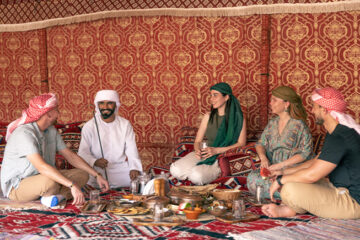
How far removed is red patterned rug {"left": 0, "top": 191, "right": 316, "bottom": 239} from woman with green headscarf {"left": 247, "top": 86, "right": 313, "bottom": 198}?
2.73ft

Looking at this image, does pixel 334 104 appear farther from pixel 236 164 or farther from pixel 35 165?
pixel 35 165

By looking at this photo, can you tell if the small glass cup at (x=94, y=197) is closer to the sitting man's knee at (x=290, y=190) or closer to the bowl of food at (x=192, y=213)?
the bowl of food at (x=192, y=213)

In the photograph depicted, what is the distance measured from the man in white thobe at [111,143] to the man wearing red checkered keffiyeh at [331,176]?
6.78 ft

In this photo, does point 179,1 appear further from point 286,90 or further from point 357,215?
point 357,215

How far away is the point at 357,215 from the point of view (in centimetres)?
363

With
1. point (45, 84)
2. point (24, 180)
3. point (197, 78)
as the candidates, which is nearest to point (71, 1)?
point (45, 84)

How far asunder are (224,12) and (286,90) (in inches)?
67.4

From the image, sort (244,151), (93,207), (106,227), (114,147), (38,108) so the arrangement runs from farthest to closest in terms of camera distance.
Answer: (114,147)
(244,151)
(38,108)
(93,207)
(106,227)

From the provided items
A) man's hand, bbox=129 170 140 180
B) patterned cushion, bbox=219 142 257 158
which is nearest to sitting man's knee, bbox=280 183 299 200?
patterned cushion, bbox=219 142 257 158

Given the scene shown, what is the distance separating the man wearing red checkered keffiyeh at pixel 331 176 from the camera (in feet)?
11.6

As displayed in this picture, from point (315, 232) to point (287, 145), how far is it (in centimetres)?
152

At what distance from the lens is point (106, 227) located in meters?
3.55

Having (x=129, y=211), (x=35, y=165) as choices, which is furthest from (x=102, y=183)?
(x=129, y=211)

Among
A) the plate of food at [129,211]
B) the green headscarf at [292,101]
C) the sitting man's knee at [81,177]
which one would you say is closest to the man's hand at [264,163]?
the green headscarf at [292,101]
